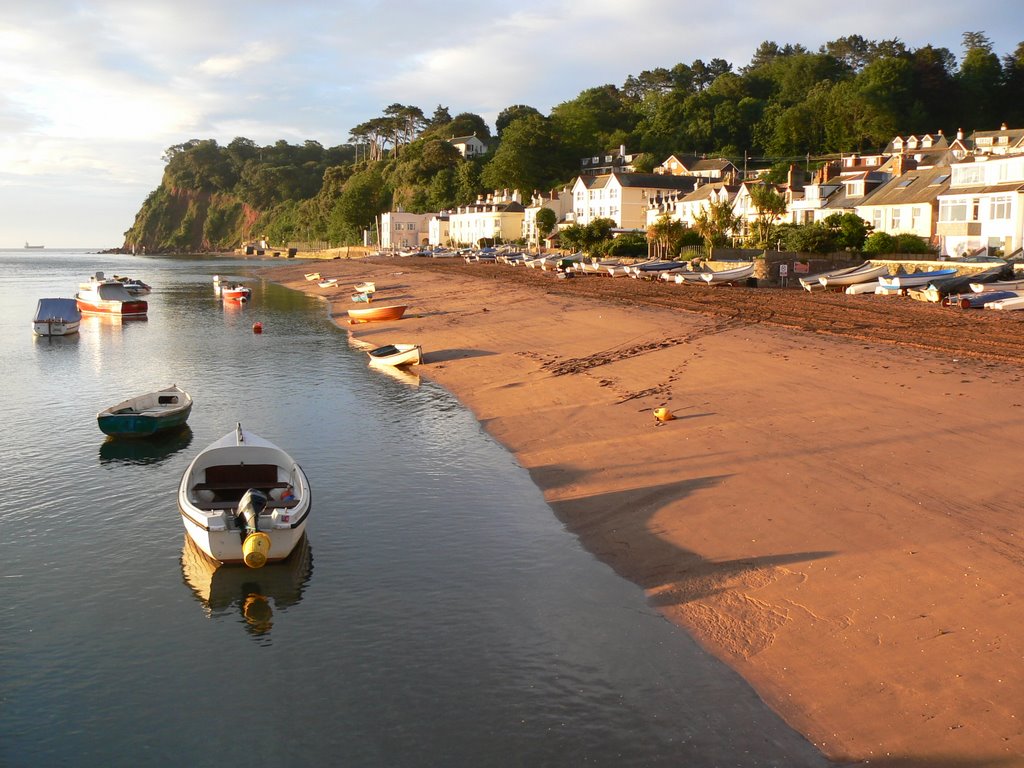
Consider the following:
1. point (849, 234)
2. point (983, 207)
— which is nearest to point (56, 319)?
point (849, 234)

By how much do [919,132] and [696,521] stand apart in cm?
13750

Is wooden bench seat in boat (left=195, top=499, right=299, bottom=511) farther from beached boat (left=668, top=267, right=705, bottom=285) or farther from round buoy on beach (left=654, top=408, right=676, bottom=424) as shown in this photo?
beached boat (left=668, top=267, right=705, bottom=285)

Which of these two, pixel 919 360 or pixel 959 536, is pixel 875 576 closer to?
pixel 959 536

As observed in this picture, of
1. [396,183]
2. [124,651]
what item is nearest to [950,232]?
[124,651]

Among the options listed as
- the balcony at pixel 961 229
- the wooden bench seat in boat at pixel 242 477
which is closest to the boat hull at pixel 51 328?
the wooden bench seat in boat at pixel 242 477

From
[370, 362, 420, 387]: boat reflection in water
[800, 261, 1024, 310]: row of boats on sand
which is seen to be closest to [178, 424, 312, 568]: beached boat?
[370, 362, 420, 387]: boat reflection in water

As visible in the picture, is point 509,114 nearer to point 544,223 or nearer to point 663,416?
point 544,223

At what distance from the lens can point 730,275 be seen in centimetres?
5606

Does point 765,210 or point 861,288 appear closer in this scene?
point 861,288

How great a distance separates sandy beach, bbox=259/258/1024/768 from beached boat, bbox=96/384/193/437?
8.99m

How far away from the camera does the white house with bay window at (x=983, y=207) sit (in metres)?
52.8

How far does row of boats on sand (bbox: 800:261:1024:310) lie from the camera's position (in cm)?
3822

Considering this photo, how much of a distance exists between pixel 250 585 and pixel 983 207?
181 ft

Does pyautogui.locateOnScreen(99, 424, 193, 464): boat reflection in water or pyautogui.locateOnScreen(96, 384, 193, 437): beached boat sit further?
pyautogui.locateOnScreen(96, 384, 193, 437): beached boat
